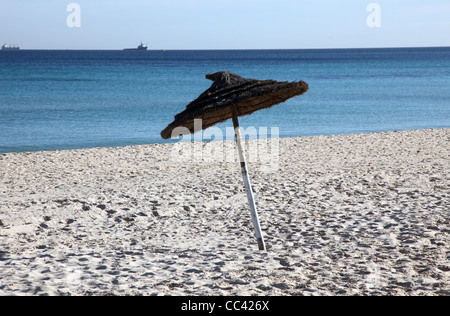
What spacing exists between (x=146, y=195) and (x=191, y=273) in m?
3.60

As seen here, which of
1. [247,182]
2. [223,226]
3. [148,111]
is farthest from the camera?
[148,111]

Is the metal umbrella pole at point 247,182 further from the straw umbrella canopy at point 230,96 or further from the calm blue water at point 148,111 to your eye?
the calm blue water at point 148,111

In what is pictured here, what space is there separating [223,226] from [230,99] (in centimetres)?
253

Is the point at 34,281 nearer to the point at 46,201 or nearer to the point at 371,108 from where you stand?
the point at 46,201

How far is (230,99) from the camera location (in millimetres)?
5070

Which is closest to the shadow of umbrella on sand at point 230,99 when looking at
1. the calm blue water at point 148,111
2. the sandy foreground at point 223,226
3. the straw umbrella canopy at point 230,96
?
the straw umbrella canopy at point 230,96

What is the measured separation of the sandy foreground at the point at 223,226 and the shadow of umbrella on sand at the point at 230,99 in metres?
1.03

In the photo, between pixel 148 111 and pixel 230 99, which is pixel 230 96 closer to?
pixel 230 99

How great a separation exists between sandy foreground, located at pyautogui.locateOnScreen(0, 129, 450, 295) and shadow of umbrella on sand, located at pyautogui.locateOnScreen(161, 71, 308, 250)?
3.39 ft

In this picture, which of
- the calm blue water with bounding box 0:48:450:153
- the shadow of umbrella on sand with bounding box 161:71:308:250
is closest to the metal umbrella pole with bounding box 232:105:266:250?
the shadow of umbrella on sand with bounding box 161:71:308:250

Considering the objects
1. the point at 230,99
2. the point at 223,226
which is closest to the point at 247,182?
the point at 230,99

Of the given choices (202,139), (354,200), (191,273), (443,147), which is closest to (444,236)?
(354,200)

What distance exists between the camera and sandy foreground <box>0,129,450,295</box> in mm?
4840

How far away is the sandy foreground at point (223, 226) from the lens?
15.9 feet
